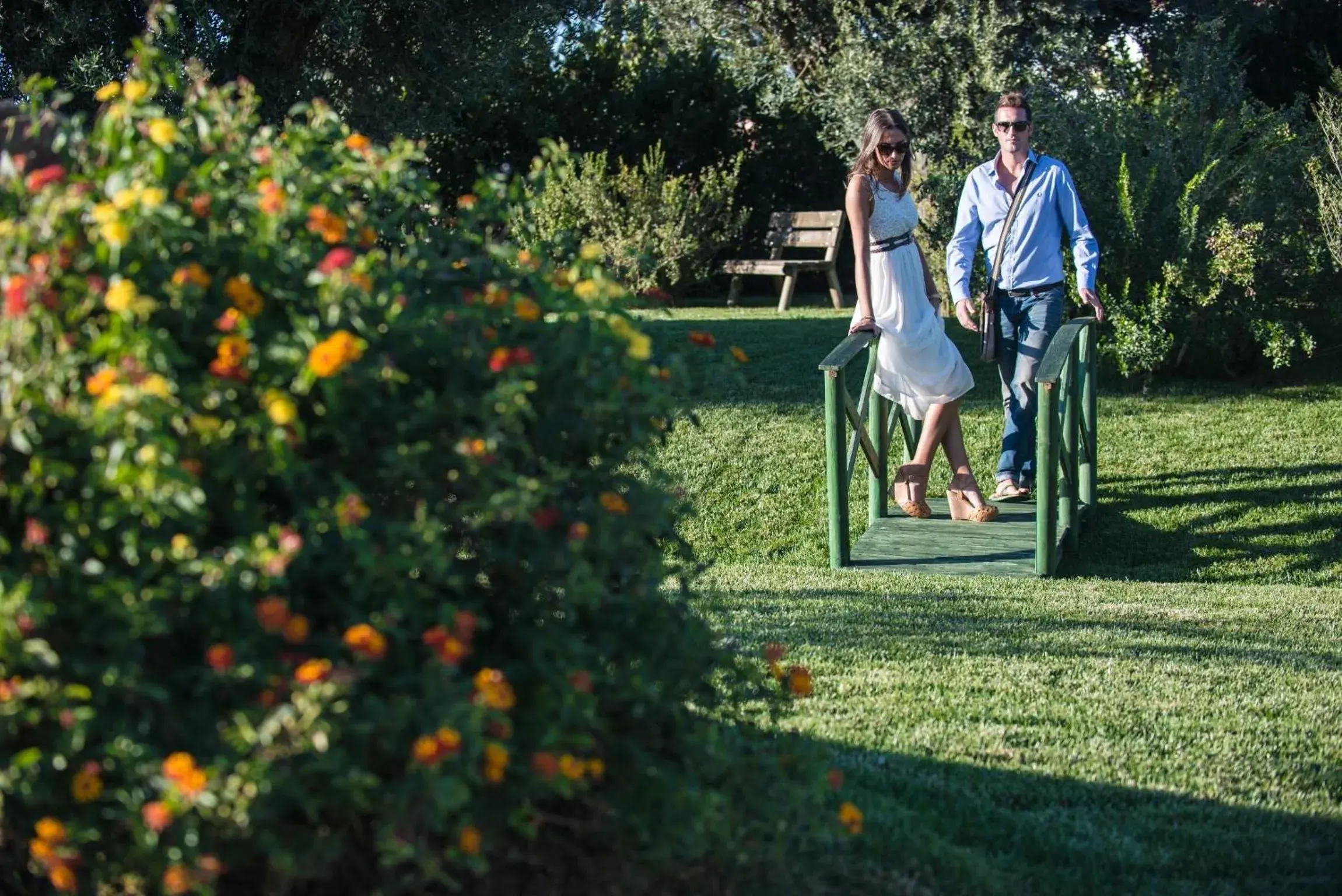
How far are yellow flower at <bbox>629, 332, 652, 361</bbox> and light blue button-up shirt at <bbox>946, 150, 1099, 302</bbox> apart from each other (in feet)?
17.1

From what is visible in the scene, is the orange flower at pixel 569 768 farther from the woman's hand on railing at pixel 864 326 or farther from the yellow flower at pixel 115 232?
the woman's hand on railing at pixel 864 326

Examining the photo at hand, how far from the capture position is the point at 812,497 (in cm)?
863

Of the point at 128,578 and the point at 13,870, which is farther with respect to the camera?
the point at 13,870

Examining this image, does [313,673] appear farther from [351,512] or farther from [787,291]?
[787,291]

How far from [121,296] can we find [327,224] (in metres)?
0.37

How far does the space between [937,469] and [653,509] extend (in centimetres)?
686

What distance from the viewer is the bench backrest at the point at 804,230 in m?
15.9

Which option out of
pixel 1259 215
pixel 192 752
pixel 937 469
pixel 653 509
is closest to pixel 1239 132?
pixel 1259 215

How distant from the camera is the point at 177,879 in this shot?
1993 millimetres

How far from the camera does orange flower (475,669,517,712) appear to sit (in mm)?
2059

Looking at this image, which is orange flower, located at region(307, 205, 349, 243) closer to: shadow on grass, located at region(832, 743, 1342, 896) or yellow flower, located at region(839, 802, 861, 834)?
yellow flower, located at region(839, 802, 861, 834)

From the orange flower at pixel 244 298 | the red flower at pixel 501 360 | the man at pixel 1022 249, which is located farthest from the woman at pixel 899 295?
the orange flower at pixel 244 298

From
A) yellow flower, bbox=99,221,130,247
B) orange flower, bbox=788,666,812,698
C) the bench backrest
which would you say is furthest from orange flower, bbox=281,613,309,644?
the bench backrest

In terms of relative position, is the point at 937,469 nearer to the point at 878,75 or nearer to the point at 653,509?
the point at 878,75
